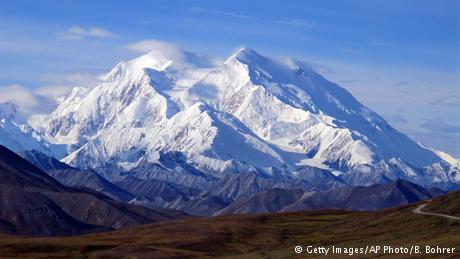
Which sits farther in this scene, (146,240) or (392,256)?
(146,240)

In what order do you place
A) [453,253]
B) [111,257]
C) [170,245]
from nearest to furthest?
[453,253] → [111,257] → [170,245]

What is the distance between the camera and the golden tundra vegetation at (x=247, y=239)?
141875 mm

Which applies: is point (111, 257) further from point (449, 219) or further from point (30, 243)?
point (449, 219)

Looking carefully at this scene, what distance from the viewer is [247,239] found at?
17875 cm

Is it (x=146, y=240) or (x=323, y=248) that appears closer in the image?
(x=323, y=248)

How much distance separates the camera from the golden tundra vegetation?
5586 inches

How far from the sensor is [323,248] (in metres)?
137

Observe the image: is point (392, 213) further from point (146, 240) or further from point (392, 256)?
point (392, 256)

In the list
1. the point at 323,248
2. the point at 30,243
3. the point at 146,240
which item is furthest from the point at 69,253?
the point at 323,248

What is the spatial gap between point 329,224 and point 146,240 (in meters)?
36.7

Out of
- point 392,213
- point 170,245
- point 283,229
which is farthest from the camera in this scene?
point 283,229

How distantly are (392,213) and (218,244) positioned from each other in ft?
103

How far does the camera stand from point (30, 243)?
162m

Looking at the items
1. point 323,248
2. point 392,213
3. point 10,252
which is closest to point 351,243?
point 323,248
